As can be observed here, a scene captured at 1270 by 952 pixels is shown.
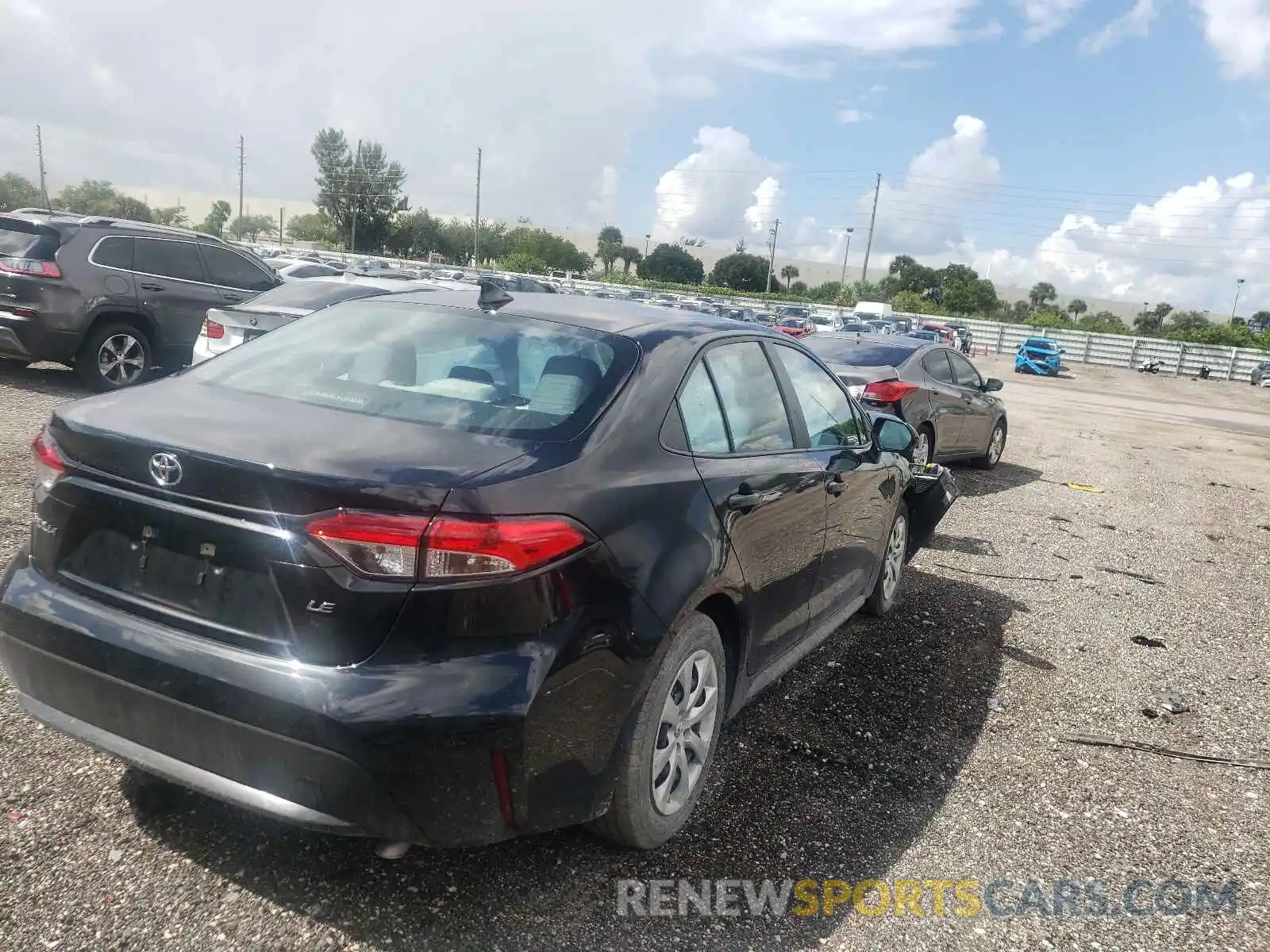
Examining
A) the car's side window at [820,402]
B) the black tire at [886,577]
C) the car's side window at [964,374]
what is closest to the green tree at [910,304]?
the car's side window at [964,374]

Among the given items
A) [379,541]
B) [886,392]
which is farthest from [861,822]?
[886,392]

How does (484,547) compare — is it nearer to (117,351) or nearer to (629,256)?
(117,351)

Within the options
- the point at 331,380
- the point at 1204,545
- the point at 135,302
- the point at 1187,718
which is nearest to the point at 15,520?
the point at 331,380

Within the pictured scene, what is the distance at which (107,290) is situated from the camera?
977cm

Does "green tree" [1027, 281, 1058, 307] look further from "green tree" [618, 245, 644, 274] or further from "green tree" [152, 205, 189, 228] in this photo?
"green tree" [152, 205, 189, 228]

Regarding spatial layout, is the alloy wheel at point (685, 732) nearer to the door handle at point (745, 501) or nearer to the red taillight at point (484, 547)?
the door handle at point (745, 501)

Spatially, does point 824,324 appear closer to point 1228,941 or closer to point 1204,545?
point 1204,545

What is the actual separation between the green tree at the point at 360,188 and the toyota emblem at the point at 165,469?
104m

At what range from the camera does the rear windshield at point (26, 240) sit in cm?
936

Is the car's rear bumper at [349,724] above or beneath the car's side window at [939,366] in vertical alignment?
beneath

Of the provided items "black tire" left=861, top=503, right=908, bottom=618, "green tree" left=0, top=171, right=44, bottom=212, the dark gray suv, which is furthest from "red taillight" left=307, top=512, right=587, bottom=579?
"green tree" left=0, top=171, right=44, bottom=212

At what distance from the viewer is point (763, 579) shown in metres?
3.33

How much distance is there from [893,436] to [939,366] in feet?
19.6

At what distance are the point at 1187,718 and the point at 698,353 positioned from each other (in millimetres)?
3025
